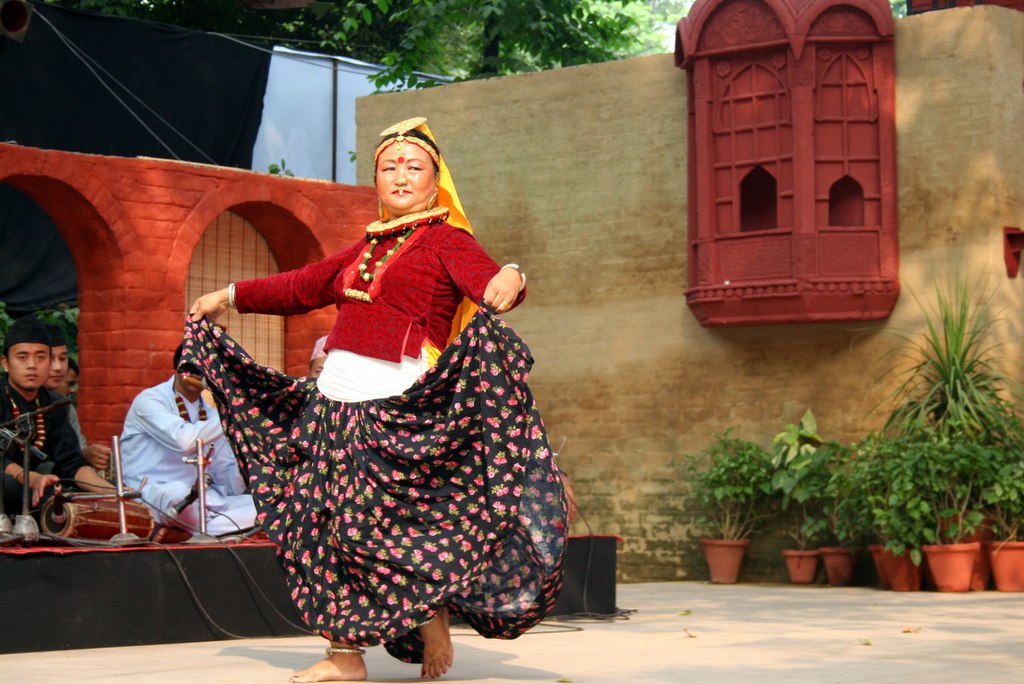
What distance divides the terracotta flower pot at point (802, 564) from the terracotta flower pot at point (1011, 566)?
1.68 meters

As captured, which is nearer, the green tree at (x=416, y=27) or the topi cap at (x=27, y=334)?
the topi cap at (x=27, y=334)

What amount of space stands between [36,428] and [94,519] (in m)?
Answer: 0.50

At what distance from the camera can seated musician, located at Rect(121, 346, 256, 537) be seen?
25.8 ft

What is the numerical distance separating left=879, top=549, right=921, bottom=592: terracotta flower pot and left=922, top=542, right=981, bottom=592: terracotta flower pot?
0.95 ft

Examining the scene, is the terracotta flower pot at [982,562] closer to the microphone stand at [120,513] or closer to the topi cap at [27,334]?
the microphone stand at [120,513]

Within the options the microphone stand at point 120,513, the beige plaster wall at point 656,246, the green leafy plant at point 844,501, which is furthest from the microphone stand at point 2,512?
the beige plaster wall at point 656,246

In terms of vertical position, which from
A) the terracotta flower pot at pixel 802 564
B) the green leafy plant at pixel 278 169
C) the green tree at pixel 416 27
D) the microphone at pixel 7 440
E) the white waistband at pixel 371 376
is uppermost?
the green tree at pixel 416 27

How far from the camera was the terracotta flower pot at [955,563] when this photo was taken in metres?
10.6

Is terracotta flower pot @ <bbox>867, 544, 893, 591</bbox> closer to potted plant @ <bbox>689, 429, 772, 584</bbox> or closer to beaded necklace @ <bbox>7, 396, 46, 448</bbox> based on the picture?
potted plant @ <bbox>689, 429, 772, 584</bbox>

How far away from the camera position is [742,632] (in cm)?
736

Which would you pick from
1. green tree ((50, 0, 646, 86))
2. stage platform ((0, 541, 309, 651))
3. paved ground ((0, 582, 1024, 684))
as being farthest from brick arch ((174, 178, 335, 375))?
green tree ((50, 0, 646, 86))

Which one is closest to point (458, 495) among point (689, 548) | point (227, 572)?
point (227, 572)

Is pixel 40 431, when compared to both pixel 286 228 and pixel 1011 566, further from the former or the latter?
pixel 1011 566

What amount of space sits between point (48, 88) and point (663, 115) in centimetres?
633
